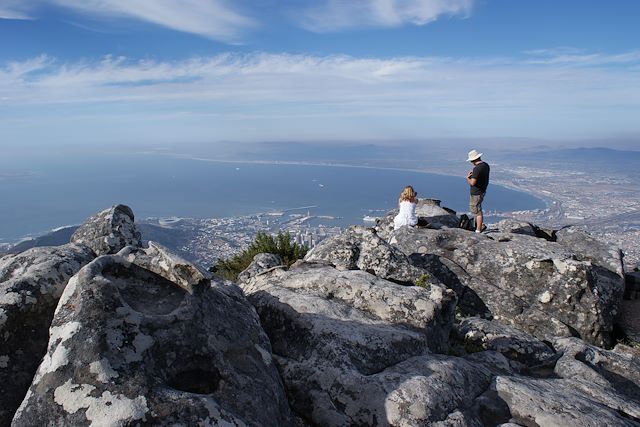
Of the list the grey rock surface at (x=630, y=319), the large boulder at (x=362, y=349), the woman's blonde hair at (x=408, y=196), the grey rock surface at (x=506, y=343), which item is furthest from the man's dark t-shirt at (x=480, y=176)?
the large boulder at (x=362, y=349)

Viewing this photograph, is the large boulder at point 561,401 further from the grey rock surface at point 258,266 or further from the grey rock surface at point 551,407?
the grey rock surface at point 258,266

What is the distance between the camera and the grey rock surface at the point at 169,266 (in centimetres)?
643

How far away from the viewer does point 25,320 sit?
227 inches

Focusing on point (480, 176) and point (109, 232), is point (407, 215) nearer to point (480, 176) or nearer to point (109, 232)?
point (480, 176)

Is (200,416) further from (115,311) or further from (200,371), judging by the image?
(115,311)

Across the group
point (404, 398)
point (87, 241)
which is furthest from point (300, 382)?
point (87, 241)

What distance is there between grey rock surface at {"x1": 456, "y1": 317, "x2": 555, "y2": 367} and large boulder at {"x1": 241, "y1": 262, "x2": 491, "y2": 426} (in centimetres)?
106

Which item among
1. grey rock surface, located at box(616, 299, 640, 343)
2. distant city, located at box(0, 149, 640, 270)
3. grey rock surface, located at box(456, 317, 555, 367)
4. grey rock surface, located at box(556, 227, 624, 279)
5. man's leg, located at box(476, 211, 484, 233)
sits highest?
man's leg, located at box(476, 211, 484, 233)

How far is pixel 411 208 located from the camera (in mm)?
17203

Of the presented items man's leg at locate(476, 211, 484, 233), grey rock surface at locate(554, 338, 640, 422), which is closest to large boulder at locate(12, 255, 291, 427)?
grey rock surface at locate(554, 338, 640, 422)

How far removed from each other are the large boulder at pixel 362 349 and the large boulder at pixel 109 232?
4.97 meters

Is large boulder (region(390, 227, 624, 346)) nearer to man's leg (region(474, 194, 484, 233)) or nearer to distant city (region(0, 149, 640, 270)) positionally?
man's leg (region(474, 194, 484, 233))

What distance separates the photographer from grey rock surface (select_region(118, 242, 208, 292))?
6.43 meters

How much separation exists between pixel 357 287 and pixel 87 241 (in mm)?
7976
